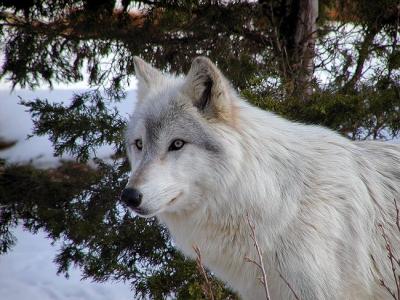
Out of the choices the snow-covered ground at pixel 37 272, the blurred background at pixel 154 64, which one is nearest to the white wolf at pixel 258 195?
the blurred background at pixel 154 64

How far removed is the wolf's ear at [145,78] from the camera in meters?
3.72

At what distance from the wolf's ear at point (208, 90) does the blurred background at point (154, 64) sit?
1.54 meters

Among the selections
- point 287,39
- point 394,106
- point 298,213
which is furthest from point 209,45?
point 298,213

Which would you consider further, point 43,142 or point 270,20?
point 43,142

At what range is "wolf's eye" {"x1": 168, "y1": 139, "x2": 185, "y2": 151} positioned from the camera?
3.15 m

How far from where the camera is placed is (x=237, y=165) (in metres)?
3.11

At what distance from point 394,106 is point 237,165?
9.10 ft

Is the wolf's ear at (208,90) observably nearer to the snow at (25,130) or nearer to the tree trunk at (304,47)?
the tree trunk at (304,47)

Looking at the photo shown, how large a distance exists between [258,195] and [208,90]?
674mm

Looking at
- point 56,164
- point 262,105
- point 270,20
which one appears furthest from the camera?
point 56,164

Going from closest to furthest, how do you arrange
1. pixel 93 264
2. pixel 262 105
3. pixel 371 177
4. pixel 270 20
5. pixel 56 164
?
pixel 371 177
pixel 262 105
pixel 93 264
pixel 270 20
pixel 56 164

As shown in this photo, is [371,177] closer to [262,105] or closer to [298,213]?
[298,213]

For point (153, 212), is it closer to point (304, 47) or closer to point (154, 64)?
point (154, 64)

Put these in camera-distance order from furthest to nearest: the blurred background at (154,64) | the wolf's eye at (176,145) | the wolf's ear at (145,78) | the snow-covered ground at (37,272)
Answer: the snow-covered ground at (37,272)
the blurred background at (154,64)
the wolf's ear at (145,78)
the wolf's eye at (176,145)
